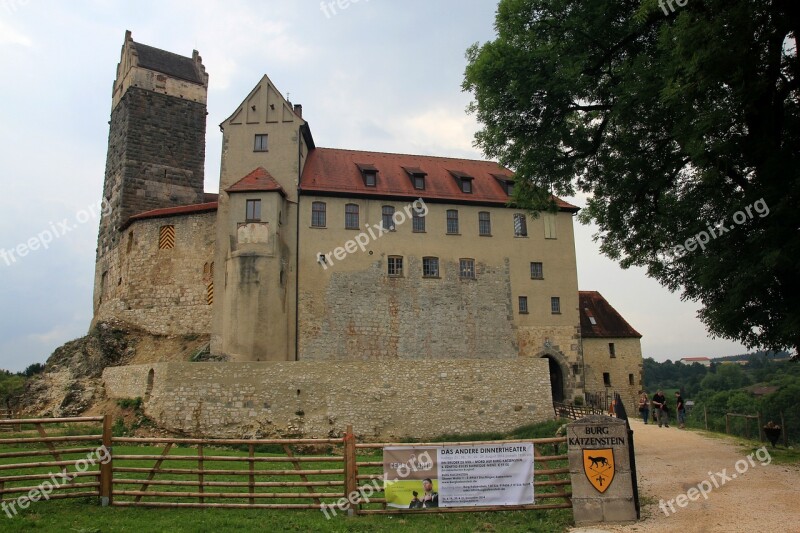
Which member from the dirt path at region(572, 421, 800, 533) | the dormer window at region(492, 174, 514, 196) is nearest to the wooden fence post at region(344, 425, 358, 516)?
the dirt path at region(572, 421, 800, 533)

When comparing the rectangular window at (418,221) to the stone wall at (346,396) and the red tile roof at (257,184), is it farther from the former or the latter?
the stone wall at (346,396)

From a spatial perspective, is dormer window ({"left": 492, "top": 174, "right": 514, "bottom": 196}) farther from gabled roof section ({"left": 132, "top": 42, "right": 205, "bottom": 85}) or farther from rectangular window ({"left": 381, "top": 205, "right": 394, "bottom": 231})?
gabled roof section ({"left": 132, "top": 42, "right": 205, "bottom": 85})

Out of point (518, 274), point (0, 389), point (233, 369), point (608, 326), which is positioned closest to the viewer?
point (233, 369)

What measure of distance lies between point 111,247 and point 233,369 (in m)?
17.1

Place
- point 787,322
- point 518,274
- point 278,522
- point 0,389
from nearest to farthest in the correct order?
point 278,522 < point 787,322 < point 518,274 < point 0,389

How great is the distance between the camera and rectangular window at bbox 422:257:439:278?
32.5m

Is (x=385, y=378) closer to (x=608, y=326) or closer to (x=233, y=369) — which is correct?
(x=233, y=369)

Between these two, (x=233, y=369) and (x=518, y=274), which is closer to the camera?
(x=233, y=369)

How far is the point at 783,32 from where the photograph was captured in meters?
14.7

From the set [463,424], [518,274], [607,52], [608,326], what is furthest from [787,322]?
[608,326]

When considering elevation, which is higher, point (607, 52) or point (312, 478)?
point (607, 52)

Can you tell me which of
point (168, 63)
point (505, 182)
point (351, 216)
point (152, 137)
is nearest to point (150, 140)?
point (152, 137)

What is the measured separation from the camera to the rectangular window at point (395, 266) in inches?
1262

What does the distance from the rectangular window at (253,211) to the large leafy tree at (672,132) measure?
42.7 feet
